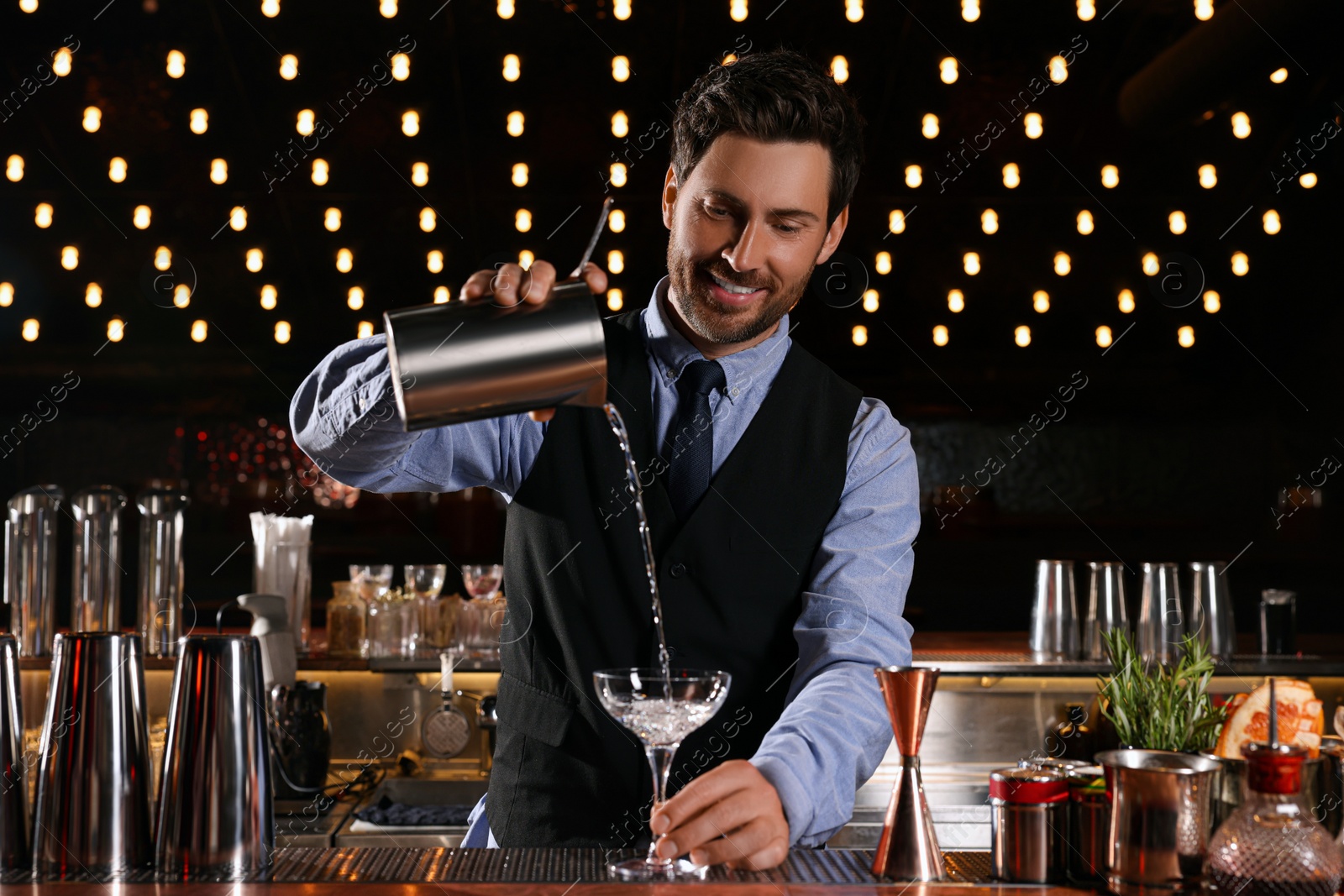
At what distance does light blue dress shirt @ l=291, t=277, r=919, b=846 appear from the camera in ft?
4.75

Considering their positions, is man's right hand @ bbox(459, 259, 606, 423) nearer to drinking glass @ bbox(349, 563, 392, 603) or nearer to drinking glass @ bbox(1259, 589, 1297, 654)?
drinking glass @ bbox(349, 563, 392, 603)

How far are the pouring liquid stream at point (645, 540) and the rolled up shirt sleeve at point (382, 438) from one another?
174mm

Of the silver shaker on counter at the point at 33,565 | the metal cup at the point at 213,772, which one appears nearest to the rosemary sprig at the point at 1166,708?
the metal cup at the point at 213,772

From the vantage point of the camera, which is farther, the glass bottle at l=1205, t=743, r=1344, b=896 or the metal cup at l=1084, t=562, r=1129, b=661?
the metal cup at l=1084, t=562, r=1129, b=661

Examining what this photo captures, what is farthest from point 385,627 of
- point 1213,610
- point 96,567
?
point 1213,610

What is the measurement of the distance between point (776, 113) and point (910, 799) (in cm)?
100

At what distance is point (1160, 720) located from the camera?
1.32 m

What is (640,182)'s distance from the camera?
3955 mm

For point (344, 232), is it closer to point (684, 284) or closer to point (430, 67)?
point (430, 67)

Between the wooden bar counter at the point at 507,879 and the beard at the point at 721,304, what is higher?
the beard at the point at 721,304

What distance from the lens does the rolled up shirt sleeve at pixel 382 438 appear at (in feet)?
4.83

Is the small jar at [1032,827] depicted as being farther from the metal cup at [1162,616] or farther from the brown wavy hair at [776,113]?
the metal cup at [1162,616]

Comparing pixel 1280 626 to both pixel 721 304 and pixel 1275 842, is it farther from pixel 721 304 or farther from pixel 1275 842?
pixel 1275 842

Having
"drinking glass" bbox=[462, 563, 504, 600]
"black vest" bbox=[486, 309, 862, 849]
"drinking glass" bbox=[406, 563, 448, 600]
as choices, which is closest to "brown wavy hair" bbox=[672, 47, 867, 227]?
"black vest" bbox=[486, 309, 862, 849]
